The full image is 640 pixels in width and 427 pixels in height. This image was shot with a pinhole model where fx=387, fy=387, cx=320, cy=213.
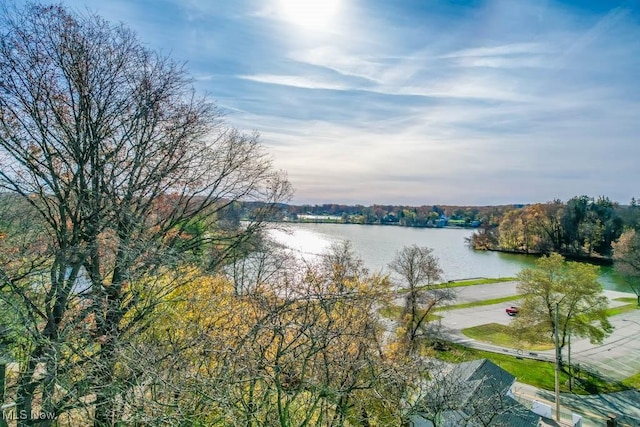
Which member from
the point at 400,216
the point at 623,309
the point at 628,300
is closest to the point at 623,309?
the point at 623,309

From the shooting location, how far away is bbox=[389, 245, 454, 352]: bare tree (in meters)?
17.1

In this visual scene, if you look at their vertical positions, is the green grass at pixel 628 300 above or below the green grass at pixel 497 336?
above

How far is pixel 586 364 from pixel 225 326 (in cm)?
2000

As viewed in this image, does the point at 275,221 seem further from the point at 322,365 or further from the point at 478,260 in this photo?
the point at 478,260

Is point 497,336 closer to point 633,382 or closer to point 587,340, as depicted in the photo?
point 587,340

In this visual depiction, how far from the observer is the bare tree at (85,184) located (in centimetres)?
501

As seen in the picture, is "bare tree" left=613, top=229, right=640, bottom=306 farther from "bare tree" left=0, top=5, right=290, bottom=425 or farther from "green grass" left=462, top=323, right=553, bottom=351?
"bare tree" left=0, top=5, right=290, bottom=425

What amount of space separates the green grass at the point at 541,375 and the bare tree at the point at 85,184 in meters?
12.5

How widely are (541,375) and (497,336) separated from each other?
19.1ft

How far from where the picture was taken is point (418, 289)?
18.1m

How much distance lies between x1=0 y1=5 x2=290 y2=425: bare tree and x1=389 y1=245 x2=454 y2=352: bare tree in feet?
42.3

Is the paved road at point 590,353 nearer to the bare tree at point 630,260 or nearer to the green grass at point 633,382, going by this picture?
the green grass at point 633,382

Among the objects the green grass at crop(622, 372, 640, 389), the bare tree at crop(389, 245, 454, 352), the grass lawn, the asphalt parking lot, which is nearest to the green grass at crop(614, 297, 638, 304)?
the grass lawn

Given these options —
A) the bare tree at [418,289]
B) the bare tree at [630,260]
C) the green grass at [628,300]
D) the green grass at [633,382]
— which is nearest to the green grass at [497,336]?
the green grass at [633,382]
